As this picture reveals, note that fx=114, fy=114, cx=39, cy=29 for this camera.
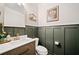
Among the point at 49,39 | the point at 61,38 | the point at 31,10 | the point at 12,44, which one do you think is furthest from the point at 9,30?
the point at 61,38

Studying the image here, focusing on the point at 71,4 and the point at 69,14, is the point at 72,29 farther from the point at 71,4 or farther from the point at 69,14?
the point at 71,4

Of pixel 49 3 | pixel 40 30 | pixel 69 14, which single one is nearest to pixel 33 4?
pixel 49 3

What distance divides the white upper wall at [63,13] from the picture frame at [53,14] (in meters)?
0.03

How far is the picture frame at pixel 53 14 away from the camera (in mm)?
1188

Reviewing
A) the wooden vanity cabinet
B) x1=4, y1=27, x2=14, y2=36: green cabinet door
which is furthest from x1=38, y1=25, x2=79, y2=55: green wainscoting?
x1=4, y1=27, x2=14, y2=36: green cabinet door

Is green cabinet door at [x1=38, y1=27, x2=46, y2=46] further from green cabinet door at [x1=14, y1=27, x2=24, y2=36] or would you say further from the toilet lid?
green cabinet door at [x1=14, y1=27, x2=24, y2=36]

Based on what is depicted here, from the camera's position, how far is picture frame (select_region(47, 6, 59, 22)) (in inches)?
46.8

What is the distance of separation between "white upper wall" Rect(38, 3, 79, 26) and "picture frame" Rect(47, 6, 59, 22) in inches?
1.2

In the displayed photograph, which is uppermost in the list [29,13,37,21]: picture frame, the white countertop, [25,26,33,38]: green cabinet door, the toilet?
[29,13,37,21]: picture frame

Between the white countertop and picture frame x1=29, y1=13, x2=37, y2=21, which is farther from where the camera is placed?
picture frame x1=29, y1=13, x2=37, y2=21

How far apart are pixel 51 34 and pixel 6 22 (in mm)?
484

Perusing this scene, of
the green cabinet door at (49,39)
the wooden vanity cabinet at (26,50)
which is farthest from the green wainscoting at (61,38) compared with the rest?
the wooden vanity cabinet at (26,50)

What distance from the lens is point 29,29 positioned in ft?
3.96

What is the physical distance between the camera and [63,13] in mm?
1182
